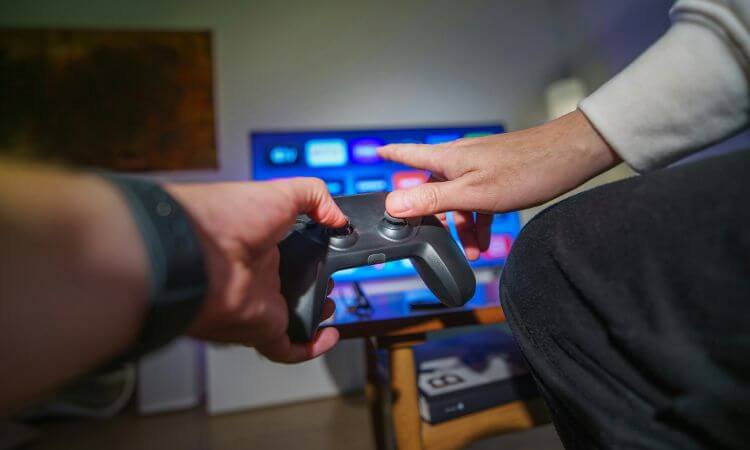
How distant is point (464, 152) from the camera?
523mm

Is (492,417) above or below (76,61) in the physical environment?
below

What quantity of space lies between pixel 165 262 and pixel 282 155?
4.04 ft

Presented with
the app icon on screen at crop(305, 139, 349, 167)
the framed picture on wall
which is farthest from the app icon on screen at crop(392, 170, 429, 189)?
the framed picture on wall

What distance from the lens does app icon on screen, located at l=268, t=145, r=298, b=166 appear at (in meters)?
1.37

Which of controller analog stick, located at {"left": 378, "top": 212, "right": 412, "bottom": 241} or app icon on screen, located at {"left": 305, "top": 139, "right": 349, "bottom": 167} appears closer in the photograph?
controller analog stick, located at {"left": 378, "top": 212, "right": 412, "bottom": 241}

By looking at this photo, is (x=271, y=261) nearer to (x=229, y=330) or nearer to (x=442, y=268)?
(x=229, y=330)

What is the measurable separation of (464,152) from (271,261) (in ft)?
1.06

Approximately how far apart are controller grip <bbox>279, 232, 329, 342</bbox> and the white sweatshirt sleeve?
0.41 m

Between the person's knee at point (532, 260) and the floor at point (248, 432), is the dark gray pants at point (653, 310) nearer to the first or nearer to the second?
the person's knee at point (532, 260)

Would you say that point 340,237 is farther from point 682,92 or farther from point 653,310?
point 682,92

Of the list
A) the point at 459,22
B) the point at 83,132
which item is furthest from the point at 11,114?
the point at 459,22

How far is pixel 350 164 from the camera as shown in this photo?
4.66 feet

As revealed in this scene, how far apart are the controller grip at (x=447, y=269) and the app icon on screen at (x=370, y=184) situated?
0.94 m

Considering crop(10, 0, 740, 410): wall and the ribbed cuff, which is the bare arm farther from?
crop(10, 0, 740, 410): wall
